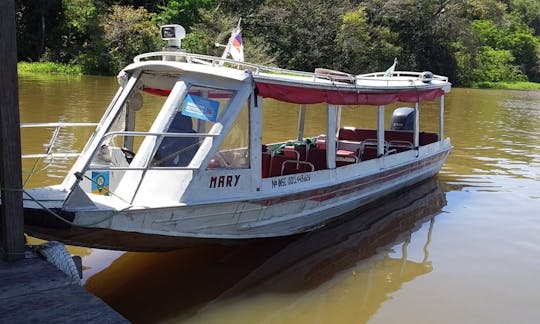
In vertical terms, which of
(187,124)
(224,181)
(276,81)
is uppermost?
(276,81)

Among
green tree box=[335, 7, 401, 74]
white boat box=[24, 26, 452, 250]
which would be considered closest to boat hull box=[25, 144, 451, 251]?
white boat box=[24, 26, 452, 250]

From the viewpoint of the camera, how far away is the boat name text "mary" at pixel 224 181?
18.7 ft

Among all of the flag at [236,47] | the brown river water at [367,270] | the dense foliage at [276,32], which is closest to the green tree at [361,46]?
the dense foliage at [276,32]

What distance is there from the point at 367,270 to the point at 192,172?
2.66 metres

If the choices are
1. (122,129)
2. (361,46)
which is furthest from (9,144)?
(361,46)

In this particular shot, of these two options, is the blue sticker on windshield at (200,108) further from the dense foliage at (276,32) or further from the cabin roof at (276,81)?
the dense foliage at (276,32)

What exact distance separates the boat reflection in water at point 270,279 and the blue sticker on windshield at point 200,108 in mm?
1828

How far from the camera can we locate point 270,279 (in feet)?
20.8

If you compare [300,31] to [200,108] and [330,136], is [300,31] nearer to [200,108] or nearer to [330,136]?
[330,136]

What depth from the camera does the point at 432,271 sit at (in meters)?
6.90

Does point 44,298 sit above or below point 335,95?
below

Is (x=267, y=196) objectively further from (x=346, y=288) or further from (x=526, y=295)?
(x=526, y=295)

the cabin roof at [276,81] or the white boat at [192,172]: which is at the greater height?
the cabin roof at [276,81]

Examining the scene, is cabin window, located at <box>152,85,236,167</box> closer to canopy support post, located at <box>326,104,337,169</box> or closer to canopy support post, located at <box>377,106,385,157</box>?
canopy support post, located at <box>326,104,337,169</box>
